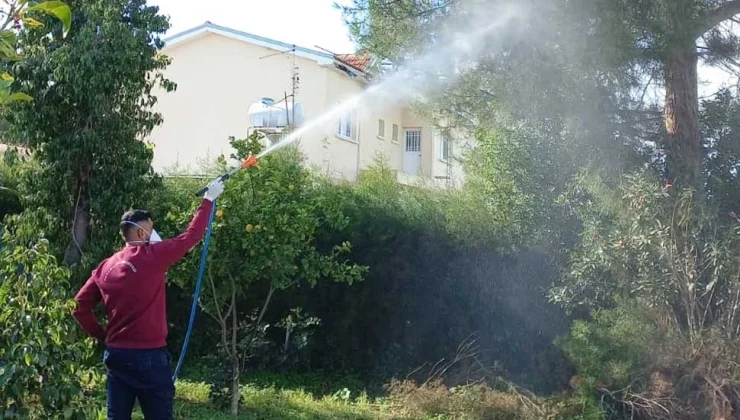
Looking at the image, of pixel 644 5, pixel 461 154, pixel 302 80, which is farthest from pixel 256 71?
pixel 644 5

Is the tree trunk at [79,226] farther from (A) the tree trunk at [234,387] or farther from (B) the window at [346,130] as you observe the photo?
(B) the window at [346,130]

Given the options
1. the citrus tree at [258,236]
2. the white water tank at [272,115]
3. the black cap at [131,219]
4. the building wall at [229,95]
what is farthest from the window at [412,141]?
the black cap at [131,219]

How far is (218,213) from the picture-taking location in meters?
7.27

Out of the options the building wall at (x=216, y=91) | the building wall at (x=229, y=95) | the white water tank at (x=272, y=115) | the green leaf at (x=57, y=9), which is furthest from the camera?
the building wall at (x=216, y=91)

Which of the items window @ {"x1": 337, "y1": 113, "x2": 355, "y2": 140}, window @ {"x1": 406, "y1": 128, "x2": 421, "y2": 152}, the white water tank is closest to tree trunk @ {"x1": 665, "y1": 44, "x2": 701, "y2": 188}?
the white water tank

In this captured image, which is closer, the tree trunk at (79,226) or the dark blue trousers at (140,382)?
the dark blue trousers at (140,382)

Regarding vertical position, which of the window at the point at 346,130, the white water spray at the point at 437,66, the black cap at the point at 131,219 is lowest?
the black cap at the point at 131,219

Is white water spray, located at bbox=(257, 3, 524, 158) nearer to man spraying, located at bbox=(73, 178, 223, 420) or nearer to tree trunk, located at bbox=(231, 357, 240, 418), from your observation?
tree trunk, located at bbox=(231, 357, 240, 418)

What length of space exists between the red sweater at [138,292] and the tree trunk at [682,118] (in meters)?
4.81

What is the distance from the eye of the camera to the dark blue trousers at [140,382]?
5008 mm

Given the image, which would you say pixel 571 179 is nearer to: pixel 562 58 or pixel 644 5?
pixel 562 58

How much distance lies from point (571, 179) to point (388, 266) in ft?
9.00

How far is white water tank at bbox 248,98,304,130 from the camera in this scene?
14.5 m

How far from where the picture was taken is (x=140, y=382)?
16.5ft
